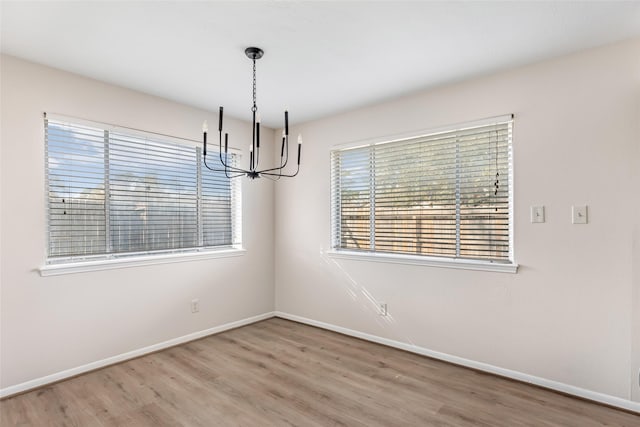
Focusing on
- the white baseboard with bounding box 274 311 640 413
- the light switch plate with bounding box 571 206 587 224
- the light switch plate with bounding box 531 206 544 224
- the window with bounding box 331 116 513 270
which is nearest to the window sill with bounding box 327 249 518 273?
the window with bounding box 331 116 513 270

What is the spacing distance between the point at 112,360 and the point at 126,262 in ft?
2.79

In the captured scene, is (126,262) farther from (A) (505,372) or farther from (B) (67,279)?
(A) (505,372)

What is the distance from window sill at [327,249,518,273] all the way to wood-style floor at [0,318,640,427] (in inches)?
33.9

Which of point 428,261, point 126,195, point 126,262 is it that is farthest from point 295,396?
point 126,195

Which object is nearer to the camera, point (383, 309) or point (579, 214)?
point (579, 214)

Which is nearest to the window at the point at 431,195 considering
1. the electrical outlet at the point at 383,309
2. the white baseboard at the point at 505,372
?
the electrical outlet at the point at 383,309

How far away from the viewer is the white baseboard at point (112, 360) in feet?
8.45

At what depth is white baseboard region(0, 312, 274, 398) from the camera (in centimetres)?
257

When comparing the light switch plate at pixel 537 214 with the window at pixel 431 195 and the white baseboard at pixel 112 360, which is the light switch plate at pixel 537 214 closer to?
the window at pixel 431 195

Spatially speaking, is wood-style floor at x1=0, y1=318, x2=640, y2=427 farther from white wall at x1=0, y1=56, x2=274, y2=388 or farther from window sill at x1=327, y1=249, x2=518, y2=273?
window sill at x1=327, y1=249, x2=518, y2=273

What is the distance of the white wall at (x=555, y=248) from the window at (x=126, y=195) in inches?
81.3

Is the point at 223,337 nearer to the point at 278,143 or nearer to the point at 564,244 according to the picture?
the point at 278,143

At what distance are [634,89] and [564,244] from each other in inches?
43.9

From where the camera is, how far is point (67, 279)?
9.30 feet
